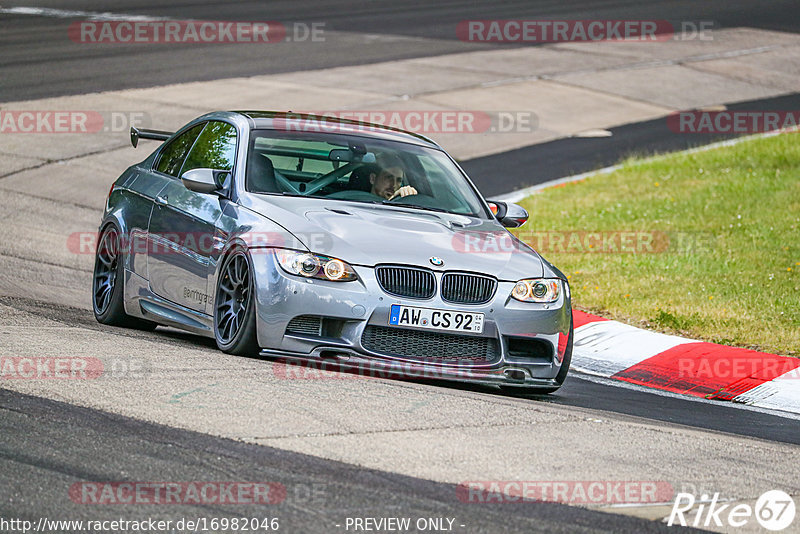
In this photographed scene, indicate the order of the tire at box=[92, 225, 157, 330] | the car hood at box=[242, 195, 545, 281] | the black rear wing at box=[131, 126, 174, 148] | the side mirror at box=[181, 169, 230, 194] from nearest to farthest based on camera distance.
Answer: the car hood at box=[242, 195, 545, 281] < the side mirror at box=[181, 169, 230, 194] < the tire at box=[92, 225, 157, 330] < the black rear wing at box=[131, 126, 174, 148]

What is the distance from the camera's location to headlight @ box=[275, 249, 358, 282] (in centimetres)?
736

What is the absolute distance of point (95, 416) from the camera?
19.4ft

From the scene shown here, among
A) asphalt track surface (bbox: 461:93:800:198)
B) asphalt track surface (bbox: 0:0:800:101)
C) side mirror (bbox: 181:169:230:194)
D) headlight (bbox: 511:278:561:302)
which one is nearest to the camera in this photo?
headlight (bbox: 511:278:561:302)

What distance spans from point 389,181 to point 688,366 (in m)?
2.65

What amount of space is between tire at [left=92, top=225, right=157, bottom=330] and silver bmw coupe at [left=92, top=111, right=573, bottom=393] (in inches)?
0.9

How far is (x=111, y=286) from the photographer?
9461 millimetres

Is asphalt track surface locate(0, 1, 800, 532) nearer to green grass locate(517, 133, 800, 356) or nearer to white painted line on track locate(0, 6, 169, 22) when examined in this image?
green grass locate(517, 133, 800, 356)

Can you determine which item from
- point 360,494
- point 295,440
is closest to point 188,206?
point 295,440

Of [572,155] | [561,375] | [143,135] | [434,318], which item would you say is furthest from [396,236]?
[572,155]

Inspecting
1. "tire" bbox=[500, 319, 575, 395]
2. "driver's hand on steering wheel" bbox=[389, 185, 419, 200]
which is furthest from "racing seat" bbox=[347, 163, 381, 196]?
"tire" bbox=[500, 319, 575, 395]

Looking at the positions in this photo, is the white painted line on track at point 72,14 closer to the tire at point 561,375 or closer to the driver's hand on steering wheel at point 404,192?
the driver's hand on steering wheel at point 404,192

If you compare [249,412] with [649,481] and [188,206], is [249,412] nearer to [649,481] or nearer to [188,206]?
[649,481]

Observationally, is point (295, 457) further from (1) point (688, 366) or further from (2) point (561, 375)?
(1) point (688, 366)

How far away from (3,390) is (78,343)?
130 cm
